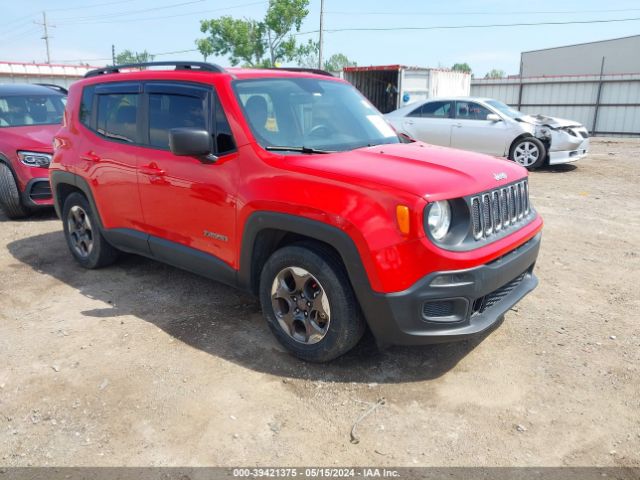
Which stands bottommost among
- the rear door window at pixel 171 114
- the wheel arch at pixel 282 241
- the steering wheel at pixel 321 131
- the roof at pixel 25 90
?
the wheel arch at pixel 282 241

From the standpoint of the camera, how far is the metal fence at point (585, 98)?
2247 cm

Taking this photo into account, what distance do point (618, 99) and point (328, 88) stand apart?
2308 centimetres

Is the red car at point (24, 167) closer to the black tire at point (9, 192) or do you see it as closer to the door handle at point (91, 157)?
the black tire at point (9, 192)

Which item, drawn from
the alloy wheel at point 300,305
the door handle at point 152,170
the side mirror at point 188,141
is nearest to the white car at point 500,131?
the door handle at point 152,170

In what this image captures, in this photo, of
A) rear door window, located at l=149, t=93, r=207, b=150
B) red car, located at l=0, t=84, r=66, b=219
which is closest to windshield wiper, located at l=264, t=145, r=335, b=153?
rear door window, located at l=149, t=93, r=207, b=150

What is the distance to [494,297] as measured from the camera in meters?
3.24

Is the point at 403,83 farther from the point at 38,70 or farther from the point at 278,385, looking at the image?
the point at 38,70

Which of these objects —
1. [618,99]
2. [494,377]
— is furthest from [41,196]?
[618,99]

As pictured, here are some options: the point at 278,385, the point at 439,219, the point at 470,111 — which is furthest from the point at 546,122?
the point at 278,385

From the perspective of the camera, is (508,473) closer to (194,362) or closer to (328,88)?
(194,362)

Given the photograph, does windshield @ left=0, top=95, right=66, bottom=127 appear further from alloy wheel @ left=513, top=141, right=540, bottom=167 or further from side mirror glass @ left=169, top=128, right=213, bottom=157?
alloy wheel @ left=513, top=141, right=540, bottom=167

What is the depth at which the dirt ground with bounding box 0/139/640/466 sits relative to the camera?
2.64m

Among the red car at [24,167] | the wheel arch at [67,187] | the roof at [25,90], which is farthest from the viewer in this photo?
the roof at [25,90]

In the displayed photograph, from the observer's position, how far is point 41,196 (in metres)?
7.19
